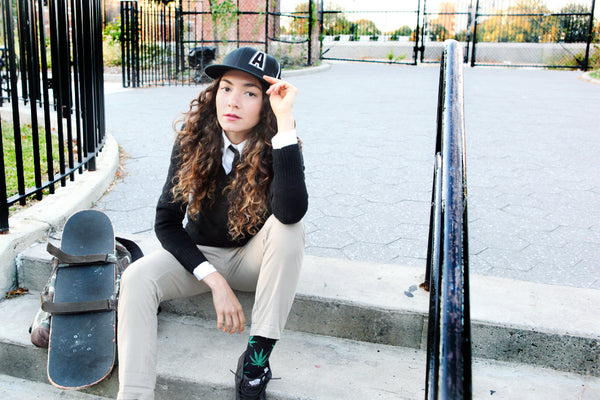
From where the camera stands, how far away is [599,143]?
16.9ft

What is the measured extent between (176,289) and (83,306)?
1.20 ft

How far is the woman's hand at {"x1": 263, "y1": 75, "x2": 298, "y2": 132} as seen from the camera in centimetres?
209

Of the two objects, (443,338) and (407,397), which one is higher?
(443,338)

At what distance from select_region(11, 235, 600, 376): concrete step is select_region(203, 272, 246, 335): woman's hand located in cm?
28

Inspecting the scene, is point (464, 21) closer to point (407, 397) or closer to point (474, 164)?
point (474, 164)

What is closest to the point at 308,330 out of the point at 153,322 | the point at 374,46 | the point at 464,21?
the point at 153,322

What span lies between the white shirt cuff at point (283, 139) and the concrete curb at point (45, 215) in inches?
53.0

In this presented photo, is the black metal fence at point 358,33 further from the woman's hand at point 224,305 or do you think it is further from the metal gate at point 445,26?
the woman's hand at point 224,305

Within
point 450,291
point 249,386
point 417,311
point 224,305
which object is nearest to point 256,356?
point 249,386

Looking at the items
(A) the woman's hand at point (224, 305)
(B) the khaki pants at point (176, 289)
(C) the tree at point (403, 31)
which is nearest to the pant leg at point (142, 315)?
(B) the khaki pants at point (176, 289)

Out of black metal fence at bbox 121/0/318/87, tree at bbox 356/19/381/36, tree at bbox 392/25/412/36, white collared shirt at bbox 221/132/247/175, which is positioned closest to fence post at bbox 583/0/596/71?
tree at bbox 392/25/412/36

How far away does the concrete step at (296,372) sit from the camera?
6.56 feet

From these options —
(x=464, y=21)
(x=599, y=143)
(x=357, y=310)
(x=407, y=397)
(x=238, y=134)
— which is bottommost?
(x=407, y=397)

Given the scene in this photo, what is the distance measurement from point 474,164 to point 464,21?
42.9ft
